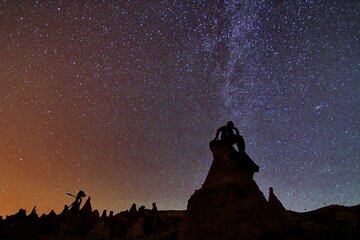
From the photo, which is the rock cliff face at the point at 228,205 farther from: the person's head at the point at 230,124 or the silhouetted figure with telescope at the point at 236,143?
the person's head at the point at 230,124

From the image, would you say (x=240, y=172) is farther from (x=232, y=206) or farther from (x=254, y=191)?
(x=232, y=206)

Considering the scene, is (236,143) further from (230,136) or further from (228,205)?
(228,205)

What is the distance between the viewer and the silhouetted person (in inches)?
542

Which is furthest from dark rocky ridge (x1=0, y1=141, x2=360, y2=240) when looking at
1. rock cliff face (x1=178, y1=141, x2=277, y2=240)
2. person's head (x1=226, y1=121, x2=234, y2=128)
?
person's head (x1=226, y1=121, x2=234, y2=128)

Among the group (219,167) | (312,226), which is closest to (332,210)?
(312,226)

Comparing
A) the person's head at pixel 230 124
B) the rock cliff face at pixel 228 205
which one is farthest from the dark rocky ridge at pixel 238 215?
the person's head at pixel 230 124

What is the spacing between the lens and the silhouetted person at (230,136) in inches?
542

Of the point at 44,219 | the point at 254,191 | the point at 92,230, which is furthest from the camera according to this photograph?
the point at 44,219

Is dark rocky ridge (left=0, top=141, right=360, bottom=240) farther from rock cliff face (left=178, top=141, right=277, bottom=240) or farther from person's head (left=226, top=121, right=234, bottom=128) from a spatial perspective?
person's head (left=226, top=121, right=234, bottom=128)

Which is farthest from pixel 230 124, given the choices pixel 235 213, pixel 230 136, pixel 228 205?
pixel 235 213

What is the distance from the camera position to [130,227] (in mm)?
20484

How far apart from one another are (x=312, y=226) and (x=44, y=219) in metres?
19.7

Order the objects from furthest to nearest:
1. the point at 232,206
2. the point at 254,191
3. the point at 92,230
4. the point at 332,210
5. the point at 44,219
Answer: the point at 44,219 < the point at 92,230 < the point at 332,210 < the point at 254,191 < the point at 232,206

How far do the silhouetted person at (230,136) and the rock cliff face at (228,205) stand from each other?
42cm
